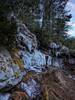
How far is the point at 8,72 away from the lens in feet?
27.0

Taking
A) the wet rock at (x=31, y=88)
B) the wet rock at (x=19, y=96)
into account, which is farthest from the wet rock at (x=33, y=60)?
the wet rock at (x=19, y=96)

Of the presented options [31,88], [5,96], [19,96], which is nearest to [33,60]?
[31,88]

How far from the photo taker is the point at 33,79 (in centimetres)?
1025

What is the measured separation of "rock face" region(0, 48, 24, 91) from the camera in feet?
26.1

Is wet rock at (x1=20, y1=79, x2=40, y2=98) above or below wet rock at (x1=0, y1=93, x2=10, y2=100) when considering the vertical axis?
below

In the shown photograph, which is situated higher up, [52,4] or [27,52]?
[52,4]

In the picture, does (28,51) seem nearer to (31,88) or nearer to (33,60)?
(33,60)

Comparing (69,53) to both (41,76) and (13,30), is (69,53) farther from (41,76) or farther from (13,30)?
(13,30)

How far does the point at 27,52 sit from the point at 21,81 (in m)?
2.44

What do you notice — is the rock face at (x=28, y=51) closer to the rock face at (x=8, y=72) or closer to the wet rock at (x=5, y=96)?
the rock face at (x=8, y=72)

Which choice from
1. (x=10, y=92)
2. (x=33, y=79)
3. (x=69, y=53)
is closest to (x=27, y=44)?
(x=33, y=79)

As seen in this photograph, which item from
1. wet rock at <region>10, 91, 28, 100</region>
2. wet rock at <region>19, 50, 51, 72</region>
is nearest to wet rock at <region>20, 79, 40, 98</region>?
wet rock at <region>10, 91, 28, 100</region>

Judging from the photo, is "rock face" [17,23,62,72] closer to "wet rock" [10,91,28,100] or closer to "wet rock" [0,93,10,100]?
"wet rock" [10,91,28,100]

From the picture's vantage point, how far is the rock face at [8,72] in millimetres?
7941
